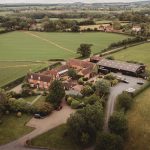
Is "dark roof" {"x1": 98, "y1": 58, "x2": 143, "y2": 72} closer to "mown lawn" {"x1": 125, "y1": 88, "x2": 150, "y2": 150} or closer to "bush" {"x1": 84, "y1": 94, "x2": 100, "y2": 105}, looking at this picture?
"mown lawn" {"x1": 125, "y1": 88, "x2": 150, "y2": 150}

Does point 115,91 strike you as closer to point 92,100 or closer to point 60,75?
point 92,100

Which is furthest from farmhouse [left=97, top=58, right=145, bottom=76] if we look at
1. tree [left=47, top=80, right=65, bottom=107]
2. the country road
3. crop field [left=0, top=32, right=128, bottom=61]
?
tree [left=47, top=80, right=65, bottom=107]

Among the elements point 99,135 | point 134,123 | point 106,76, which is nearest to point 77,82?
point 106,76

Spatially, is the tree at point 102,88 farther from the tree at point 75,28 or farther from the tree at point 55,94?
the tree at point 75,28

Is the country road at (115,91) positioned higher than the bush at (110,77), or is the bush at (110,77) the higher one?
the bush at (110,77)

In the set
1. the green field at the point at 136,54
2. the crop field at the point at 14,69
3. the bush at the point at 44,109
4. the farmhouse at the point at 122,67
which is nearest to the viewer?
the bush at the point at 44,109

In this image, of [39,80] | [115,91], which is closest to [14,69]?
[39,80]

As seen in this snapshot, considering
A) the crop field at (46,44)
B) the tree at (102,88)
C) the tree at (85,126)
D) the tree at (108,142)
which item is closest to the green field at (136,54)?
the crop field at (46,44)
